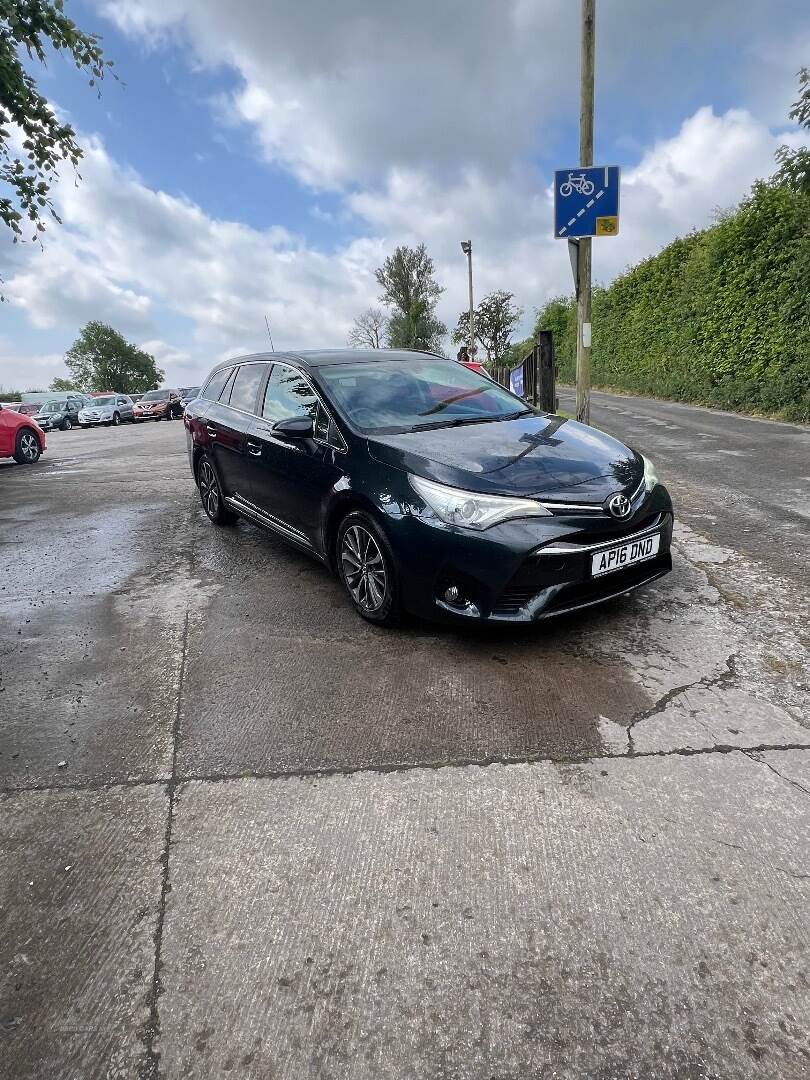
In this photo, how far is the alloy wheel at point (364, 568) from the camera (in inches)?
151

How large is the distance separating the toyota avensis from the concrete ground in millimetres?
360

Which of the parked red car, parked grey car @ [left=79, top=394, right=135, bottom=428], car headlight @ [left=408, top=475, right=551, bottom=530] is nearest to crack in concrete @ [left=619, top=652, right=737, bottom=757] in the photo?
car headlight @ [left=408, top=475, right=551, bottom=530]

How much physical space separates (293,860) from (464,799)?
63 centimetres

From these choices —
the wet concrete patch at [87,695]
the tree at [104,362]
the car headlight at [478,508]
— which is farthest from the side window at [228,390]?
the tree at [104,362]

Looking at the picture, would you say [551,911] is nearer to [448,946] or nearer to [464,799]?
[448,946]

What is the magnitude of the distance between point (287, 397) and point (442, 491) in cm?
193

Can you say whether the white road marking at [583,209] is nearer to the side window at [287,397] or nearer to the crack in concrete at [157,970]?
the side window at [287,397]

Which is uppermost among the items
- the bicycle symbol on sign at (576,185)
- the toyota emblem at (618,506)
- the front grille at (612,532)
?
the bicycle symbol on sign at (576,185)

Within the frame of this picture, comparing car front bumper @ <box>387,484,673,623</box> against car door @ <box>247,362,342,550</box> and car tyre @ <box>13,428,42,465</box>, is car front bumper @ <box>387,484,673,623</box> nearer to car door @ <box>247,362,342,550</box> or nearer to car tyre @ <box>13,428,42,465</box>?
car door @ <box>247,362,342,550</box>

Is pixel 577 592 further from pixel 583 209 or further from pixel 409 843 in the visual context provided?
pixel 583 209

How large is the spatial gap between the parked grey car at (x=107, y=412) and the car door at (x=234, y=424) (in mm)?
32358

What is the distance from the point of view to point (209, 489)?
6.56m

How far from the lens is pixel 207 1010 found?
1.71 m

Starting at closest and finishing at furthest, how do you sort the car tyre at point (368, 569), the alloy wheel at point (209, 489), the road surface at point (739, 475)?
the car tyre at point (368, 569) < the road surface at point (739, 475) < the alloy wheel at point (209, 489)
